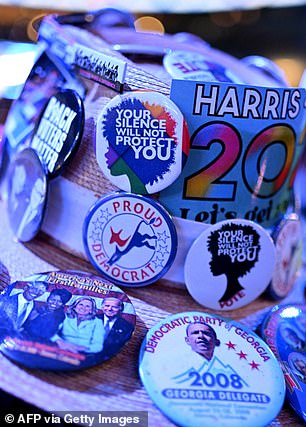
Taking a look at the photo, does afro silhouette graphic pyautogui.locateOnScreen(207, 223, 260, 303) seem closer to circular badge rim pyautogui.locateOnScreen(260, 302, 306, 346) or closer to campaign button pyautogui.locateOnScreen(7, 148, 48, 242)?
circular badge rim pyautogui.locateOnScreen(260, 302, 306, 346)

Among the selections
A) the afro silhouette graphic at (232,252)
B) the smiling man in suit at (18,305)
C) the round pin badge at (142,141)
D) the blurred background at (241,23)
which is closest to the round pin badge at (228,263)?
the afro silhouette graphic at (232,252)

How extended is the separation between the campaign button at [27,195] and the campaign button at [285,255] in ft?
1.40

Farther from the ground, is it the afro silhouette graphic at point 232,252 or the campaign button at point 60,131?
the campaign button at point 60,131

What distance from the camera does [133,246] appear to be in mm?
880

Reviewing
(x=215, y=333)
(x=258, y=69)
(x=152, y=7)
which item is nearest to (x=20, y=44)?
(x=258, y=69)

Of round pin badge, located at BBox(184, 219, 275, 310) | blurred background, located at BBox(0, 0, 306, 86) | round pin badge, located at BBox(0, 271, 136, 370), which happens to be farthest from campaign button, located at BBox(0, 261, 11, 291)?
blurred background, located at BBox(0, 0, 306, 86)

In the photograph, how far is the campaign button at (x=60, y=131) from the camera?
0.92 meters

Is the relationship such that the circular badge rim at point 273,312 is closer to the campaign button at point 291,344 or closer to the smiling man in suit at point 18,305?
the campaign button at point 291,344

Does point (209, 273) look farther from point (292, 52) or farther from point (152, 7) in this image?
point (292, 52)

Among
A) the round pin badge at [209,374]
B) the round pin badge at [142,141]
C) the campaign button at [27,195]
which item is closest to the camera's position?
the round pin badge at [209,374]

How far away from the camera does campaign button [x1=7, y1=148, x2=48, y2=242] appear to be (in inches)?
37.5

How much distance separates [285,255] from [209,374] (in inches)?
14.8

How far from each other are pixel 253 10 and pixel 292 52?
278 mm

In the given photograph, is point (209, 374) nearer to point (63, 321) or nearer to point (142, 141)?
point (63, 321)
